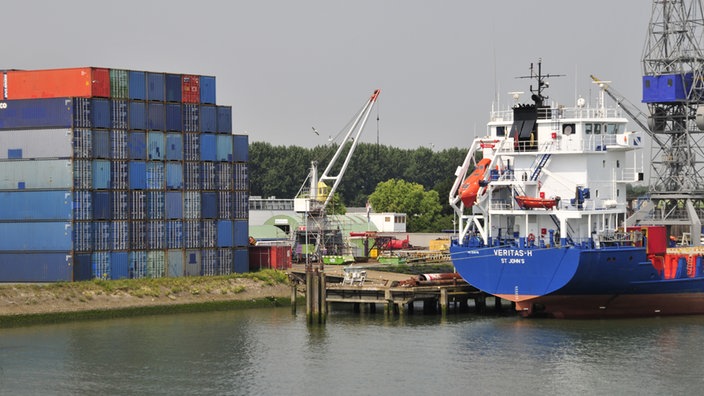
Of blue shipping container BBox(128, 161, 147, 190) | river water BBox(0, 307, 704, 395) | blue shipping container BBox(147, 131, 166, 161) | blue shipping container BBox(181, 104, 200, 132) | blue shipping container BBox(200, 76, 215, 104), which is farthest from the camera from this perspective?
blue shipping container BBox(200, 76, 215, 104)

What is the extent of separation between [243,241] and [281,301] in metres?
5.20

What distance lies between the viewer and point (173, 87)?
7275cm

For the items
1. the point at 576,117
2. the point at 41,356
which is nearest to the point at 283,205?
the point at 576,117

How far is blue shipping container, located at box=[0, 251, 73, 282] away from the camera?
67.6 m

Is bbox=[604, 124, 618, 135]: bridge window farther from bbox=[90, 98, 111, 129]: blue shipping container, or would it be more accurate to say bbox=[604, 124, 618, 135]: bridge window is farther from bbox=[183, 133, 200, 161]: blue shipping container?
bbox=[90, 98, 111, 129]: blue shipping container

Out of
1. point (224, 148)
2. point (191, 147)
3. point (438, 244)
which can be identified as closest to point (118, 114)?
point (191, 147)

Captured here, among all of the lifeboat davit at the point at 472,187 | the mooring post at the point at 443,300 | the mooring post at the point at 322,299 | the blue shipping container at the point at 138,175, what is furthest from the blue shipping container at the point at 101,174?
the lifeboat davit at the point at 472,187

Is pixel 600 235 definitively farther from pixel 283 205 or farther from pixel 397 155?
pixel 397 155

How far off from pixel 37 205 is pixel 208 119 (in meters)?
11.2

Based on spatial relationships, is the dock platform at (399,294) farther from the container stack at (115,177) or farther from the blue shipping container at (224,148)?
the blue shipping container at (224,148)

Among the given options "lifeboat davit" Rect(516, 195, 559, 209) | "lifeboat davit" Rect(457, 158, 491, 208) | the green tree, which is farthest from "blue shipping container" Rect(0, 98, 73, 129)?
the green tree

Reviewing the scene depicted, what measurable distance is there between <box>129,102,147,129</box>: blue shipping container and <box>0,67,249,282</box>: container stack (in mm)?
54

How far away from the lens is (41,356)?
53.6 m

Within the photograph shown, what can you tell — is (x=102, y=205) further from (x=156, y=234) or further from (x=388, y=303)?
(x=388, y=303)
